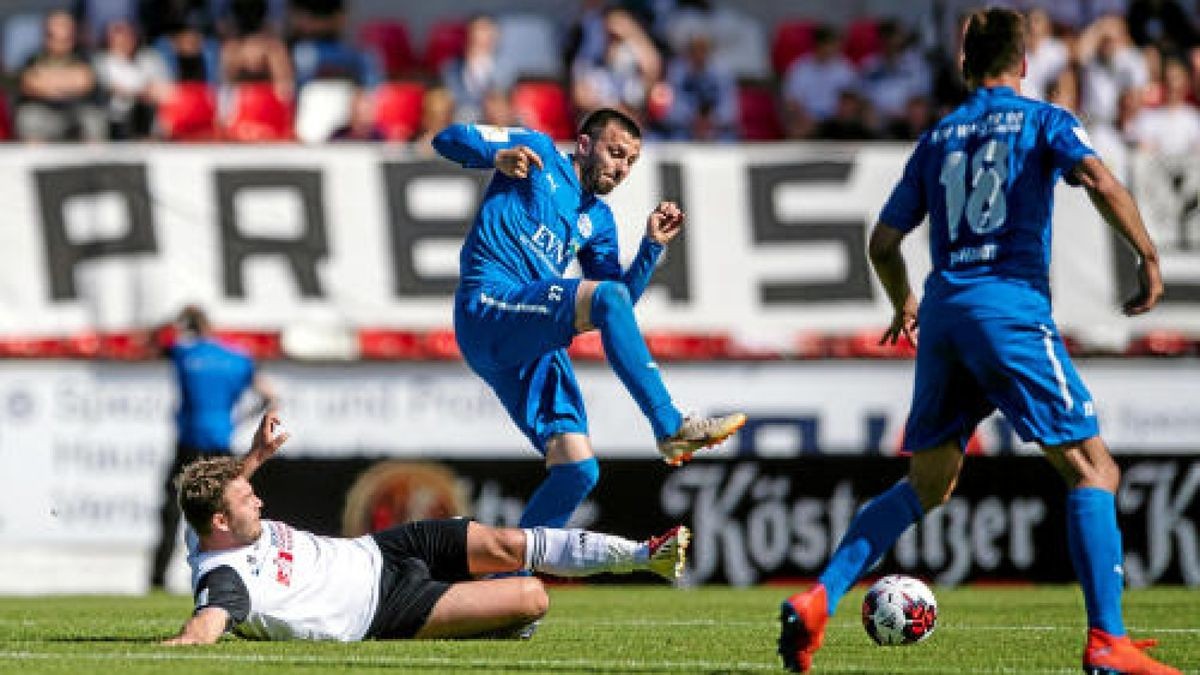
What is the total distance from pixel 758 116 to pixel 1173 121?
3.73 meters

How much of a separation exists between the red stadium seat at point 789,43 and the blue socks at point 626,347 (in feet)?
41.7

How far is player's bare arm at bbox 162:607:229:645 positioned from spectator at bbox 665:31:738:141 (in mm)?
11538

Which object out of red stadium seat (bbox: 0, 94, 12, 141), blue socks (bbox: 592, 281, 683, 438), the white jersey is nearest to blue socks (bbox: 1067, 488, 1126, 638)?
blue socks (bbox: 592, 281, 683, 438)

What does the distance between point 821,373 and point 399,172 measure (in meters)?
3.90

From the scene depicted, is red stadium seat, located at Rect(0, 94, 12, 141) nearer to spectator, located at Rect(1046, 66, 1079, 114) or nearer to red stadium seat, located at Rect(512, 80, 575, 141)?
red stadium seat, located at Rect(512, 80, 575, 141)

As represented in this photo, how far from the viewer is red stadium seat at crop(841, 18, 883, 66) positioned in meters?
21.1

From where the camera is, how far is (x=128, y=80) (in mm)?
19156

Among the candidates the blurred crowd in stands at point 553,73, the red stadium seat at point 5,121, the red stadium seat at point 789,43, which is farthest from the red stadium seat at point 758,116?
the red stadium seat at point 5,121

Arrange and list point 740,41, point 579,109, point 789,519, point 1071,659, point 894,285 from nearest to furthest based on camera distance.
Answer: point 894,285, point 1071,659, point 789,519, point 579,109, point 740,41

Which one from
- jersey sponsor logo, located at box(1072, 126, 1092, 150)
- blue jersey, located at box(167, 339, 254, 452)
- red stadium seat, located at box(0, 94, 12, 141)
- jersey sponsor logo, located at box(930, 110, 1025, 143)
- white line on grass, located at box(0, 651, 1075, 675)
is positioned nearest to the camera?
jersey sponsor logo, located at box(1072, 126, 1092, 150)

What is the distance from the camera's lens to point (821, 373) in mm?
17812

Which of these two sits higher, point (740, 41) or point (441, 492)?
point (740, 41)

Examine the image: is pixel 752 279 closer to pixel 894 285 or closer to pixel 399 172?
pixel 399 172

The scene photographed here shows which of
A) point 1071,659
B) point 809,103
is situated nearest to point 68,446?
point 809,103
